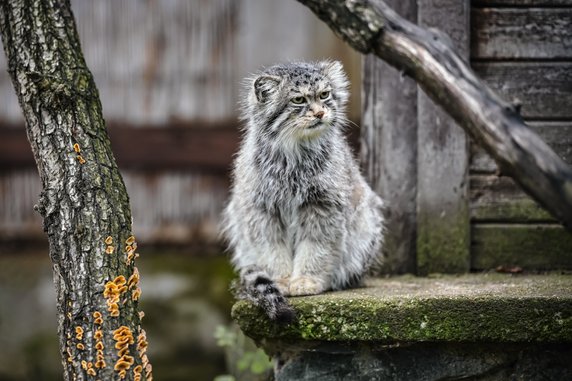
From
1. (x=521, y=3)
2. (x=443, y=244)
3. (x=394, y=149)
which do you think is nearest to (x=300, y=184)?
(x=394, y=149)

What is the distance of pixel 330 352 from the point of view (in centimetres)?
347

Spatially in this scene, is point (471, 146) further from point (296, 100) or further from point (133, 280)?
point (133, 280)

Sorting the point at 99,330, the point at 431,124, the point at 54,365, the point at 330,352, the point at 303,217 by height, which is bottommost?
the point at 54,365

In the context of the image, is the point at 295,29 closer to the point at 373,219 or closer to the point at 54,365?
the point at 373,219

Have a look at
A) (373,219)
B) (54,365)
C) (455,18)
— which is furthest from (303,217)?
(54,365)

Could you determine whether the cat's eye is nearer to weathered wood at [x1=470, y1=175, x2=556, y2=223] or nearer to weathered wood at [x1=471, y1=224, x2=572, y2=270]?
weathered wood at [x1=470, y1=175, x2=556, y2=223]

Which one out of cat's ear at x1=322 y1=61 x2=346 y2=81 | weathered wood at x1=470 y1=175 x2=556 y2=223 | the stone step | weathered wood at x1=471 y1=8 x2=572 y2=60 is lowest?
the stone step

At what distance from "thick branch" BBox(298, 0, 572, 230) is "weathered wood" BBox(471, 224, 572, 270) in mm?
1572

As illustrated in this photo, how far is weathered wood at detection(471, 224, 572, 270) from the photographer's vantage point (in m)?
4.30

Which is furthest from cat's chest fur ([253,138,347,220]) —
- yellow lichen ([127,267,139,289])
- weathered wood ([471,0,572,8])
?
weathered wood ([471,0,572,8])

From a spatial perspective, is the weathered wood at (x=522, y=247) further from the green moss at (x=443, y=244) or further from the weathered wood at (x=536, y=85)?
the weathered wood at (x=536, y=85)

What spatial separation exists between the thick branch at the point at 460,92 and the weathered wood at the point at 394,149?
4.13 feet

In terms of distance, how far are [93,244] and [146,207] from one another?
2832 mm

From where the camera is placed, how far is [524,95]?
4.30 meters
